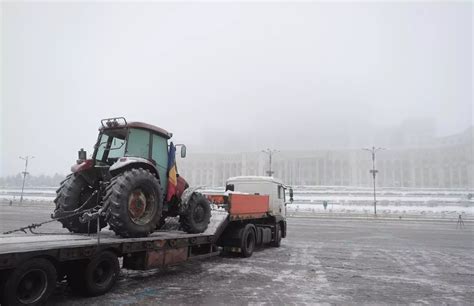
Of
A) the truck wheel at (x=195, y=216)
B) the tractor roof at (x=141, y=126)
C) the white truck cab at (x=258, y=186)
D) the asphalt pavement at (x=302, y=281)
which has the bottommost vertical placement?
the asphalt pavement at (x=302, y=281)

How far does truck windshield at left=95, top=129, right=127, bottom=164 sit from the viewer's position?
868 cm

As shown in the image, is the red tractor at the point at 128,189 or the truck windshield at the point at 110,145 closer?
the red tractor at the point at 128,189

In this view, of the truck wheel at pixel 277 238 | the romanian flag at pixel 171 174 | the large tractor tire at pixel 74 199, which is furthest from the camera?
the truck wheel at pixel 277 238

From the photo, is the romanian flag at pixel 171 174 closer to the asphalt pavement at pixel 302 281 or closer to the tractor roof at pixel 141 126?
the tractor roof at pixel 141 126

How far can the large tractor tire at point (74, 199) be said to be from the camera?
832cm

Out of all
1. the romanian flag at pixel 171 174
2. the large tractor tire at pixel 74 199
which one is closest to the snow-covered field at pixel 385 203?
the romanian flag at pixel 171 174

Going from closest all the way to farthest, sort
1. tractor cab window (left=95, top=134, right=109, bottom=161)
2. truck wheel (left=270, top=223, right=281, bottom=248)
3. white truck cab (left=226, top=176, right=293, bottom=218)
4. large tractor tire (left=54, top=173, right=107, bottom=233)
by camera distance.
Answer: large tractor tire (left=54, top=173, right=107, bottom=233) → tractor cab window (left=95, top=134, right=109, bottom=161) → truck wheel (left=270, top=223, right=281, bottom=248) → white truck cab (left=226, top=176, right=293, bottom=218)

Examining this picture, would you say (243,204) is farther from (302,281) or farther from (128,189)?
(128,189)

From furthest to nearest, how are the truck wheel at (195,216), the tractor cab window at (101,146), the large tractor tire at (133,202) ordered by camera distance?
1. the truck wheel at (195,216)
2. the tractor cab window at (101,146)
3. the large tractor tire at (133,202)

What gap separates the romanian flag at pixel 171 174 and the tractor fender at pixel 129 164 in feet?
3.44

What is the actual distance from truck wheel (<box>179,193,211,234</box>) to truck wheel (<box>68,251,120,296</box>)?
255 cm

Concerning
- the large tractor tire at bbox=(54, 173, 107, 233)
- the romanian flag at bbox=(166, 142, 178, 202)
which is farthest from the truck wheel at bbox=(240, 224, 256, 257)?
the large tractor tire at bbox=(54, 173, 107, 233)

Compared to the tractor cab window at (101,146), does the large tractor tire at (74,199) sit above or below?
below

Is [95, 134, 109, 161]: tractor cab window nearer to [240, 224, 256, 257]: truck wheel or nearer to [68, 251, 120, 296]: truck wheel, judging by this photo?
[68, 251, 120, 296]: truck wheel
